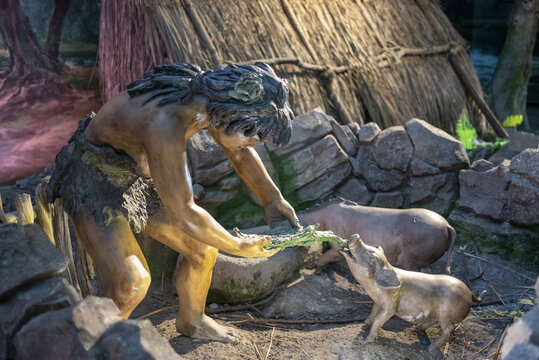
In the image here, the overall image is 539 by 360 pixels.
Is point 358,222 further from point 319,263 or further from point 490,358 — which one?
point 490,358

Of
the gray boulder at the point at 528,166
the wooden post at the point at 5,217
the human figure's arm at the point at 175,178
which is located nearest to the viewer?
the human figure's arm at the point at 175,178

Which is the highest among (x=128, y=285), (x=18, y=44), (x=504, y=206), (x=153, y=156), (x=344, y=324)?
(x=18, y=44)

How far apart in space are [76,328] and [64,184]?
1117 millimetres

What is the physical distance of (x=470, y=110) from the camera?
23.2 ft

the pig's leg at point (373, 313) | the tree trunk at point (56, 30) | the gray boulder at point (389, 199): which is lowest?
the pig's leg at point (373, 313)

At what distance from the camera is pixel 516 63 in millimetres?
7648

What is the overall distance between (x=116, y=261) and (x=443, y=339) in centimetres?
189

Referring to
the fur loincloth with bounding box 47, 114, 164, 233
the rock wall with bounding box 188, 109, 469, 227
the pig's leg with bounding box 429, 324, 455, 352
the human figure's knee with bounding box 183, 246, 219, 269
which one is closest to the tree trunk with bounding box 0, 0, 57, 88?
the rock wall with bounding box 188, 109, 469, 227

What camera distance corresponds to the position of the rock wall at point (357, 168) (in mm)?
4516

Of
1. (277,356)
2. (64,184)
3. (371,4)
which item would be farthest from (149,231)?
(371,4)

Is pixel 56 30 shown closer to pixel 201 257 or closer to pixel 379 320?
pixel 201 257

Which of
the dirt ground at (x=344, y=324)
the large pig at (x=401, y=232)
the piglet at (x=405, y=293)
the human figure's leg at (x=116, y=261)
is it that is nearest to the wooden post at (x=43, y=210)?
the human figure's leg at (x=116, y=261)

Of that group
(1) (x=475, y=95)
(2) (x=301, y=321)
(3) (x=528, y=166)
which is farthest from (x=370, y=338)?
(1) (x=475, y=95)

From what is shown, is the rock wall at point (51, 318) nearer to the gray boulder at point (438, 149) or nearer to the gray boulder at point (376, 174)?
the gray boulder at point (376, 174)
